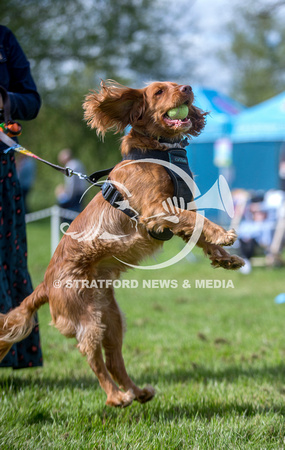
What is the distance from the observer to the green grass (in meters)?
2.44

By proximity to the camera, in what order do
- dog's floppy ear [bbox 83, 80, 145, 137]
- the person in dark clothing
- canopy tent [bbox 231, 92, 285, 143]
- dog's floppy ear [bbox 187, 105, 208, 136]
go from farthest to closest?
canopy tent [bbox 231, 92, 285, 143] < the person in dark clothing < dog's floppy ear [bbox 187, 105, 208, 136] < dog's floppy ear [bbox 83, 80, 145, 137]

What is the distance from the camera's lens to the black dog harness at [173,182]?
2641 mm

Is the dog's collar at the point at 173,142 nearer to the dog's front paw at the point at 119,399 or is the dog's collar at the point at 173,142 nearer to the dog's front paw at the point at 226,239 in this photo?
the dog's front paw at the point at 226,239

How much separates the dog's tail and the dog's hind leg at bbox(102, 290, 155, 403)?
0.41m

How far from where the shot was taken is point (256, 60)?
106 feet

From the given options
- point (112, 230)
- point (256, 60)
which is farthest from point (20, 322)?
point (256, 60)

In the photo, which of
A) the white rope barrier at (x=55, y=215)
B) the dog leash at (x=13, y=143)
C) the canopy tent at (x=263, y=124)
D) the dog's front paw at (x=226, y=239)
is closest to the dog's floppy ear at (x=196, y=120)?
the dog leash at (x=13, y=143)

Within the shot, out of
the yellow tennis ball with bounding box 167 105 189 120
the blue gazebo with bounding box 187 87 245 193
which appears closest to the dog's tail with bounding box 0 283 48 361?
the yellow tennis ball with bounding box 167 105 189 120

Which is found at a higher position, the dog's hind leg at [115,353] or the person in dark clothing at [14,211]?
the person in dark clothing at [14,211]

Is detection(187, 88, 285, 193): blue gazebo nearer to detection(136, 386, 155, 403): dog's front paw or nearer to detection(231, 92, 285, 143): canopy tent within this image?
detection(231, 92, 285, 143): canopy tent

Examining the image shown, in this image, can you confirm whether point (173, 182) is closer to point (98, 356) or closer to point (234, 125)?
point (98, 356)

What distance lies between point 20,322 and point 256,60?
107 feet

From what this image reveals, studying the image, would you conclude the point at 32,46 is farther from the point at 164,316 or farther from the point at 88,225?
the point at 88,225

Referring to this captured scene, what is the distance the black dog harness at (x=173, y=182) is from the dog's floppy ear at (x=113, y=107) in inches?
8.4
